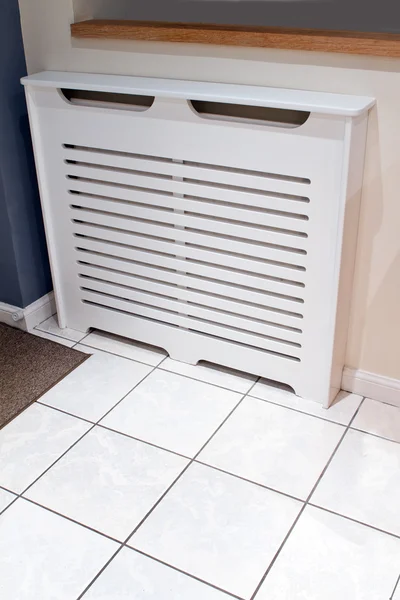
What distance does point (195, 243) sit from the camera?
193 cm

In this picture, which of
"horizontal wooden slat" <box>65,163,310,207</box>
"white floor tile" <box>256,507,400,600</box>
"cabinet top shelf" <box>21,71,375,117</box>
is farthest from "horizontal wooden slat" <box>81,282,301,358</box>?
"cabinet top shelf" <box>21,71,375,117</box>

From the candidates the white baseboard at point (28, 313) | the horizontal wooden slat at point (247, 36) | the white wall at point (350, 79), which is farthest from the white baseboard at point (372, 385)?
the white baseboard at point (28, 313)

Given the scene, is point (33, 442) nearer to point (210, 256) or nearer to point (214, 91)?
point (210, 256)

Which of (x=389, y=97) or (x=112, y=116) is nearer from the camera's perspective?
(x=389, y=97)

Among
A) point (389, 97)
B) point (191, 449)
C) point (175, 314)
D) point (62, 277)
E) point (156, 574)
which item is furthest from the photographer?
point (62, 277)

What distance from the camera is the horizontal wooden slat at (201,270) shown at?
1.86 meters

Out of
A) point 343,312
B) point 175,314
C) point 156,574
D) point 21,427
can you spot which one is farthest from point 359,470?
point 21,427

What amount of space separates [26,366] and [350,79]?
1.25m

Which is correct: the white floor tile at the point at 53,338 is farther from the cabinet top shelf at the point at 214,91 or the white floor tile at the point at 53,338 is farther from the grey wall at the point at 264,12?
the grey wall at the point at 264,12

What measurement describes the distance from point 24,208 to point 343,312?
3.50 feet

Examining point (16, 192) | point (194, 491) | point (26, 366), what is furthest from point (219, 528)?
point (16, 192)

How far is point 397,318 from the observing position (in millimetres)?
1837

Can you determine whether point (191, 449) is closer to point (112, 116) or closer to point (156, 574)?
point (156, 574)

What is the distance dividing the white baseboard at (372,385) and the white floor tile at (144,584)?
0.78 meters
